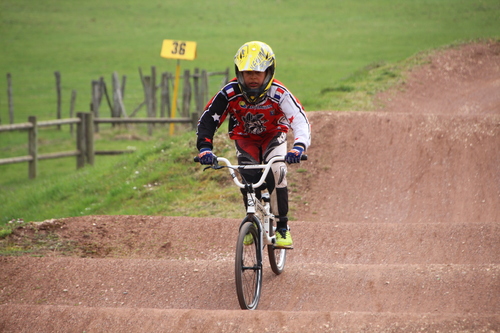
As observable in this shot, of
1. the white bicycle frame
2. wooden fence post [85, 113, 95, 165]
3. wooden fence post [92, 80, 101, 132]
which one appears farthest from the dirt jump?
wooden fence post [92, 80, 101, 132]

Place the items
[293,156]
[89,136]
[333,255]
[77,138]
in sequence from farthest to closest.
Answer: [77,138], [89,136], [333,255], [293,156]

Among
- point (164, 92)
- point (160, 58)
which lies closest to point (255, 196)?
point (164, 92)

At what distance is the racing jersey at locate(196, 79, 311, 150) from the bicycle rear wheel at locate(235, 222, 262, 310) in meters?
0.99

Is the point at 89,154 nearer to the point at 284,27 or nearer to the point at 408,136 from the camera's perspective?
the point at 408,136

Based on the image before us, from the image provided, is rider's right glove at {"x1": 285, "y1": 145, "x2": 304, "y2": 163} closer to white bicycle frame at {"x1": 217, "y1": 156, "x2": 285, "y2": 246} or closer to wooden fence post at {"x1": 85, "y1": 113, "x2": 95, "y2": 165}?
white bicycle frame at {"x1": 217, "y1": 156, "x2": 285, "y2": 246}

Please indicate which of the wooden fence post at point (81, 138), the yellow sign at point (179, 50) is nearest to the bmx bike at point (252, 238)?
the wooden fence post at point (81, 138)

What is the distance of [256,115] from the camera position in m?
5.96

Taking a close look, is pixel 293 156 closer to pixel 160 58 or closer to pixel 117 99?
pixel 117 99

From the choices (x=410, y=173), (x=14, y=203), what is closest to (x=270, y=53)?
(x=410, y=173)

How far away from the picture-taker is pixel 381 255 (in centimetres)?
736

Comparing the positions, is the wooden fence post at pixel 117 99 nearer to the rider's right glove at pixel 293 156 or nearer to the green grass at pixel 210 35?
the green grass at pixel 210 35

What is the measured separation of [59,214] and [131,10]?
150 ft

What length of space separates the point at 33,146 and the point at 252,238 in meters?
12.0

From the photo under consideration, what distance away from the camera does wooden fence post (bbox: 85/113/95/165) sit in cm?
1617
